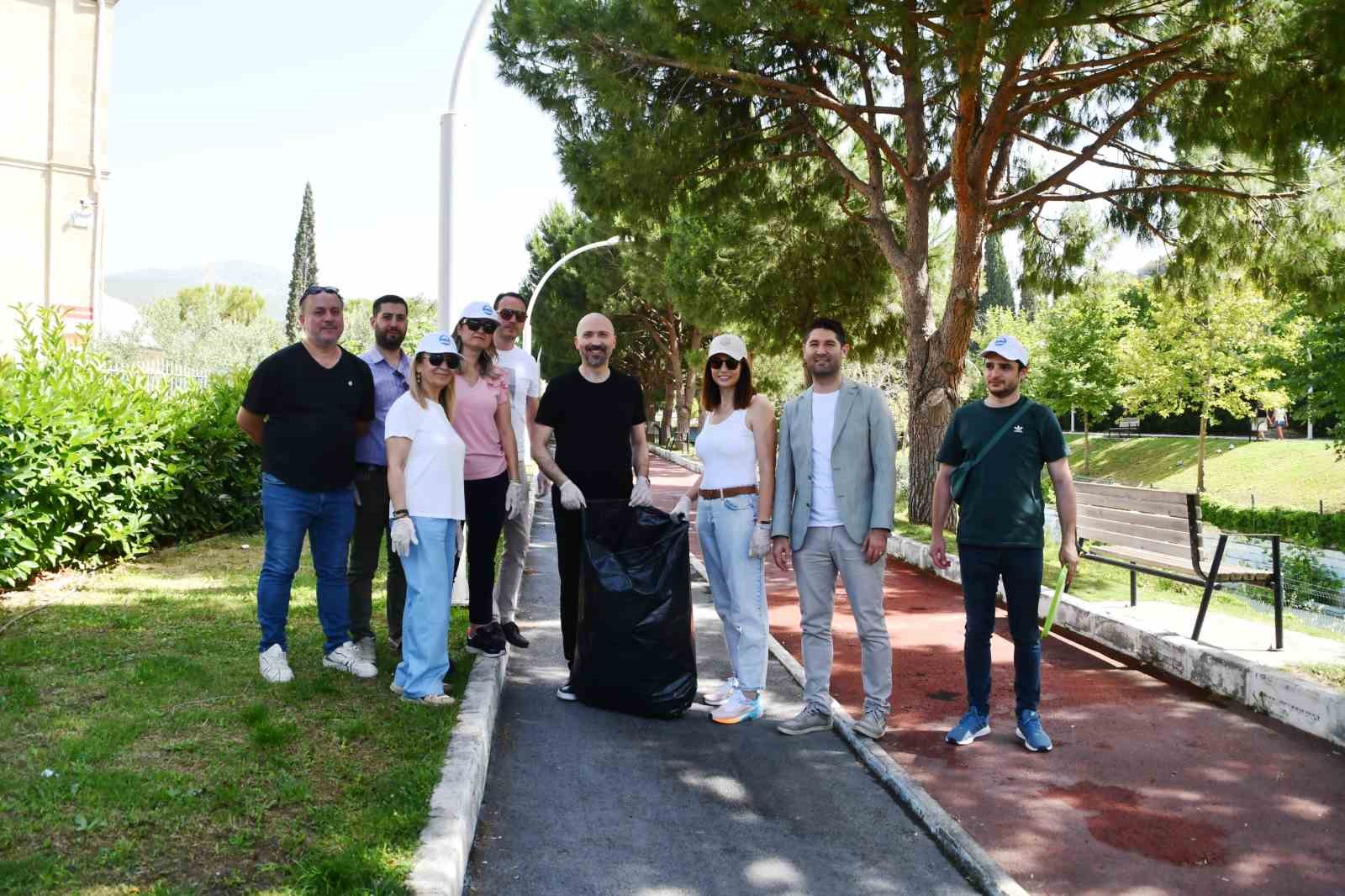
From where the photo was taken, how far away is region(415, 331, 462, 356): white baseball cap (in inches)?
198

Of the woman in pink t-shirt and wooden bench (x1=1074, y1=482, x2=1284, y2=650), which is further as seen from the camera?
wooden bench (x1=1074, y1=482, x2=1284, y2=650)

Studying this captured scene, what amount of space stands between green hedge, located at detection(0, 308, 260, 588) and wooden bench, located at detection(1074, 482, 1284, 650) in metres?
7.56

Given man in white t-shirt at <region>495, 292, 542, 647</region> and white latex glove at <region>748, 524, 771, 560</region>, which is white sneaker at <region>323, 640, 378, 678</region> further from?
white latex glove at <region>748, 524, 771, 560</region>

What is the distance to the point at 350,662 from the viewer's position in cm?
559

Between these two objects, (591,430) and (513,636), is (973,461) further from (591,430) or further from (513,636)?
(513,636)

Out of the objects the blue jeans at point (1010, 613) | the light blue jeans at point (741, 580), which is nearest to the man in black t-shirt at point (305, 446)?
the light blue jeans at point (741, 580)

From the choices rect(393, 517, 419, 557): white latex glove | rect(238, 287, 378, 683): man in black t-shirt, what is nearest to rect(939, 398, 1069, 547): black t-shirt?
rect(393, 517, 419, 557): white latex glove

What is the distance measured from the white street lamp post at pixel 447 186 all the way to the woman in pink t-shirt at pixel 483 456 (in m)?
1.99

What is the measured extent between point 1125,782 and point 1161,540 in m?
3.77

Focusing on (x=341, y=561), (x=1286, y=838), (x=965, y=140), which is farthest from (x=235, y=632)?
(x=965, y=140)

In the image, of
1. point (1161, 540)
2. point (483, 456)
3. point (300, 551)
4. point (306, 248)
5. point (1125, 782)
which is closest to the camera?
point (1125, 782)

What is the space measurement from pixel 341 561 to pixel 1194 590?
27.8 ft

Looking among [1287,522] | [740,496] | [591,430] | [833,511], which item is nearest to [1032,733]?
[833,511]

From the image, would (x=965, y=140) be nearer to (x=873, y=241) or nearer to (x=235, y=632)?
(x=873, y=241)
